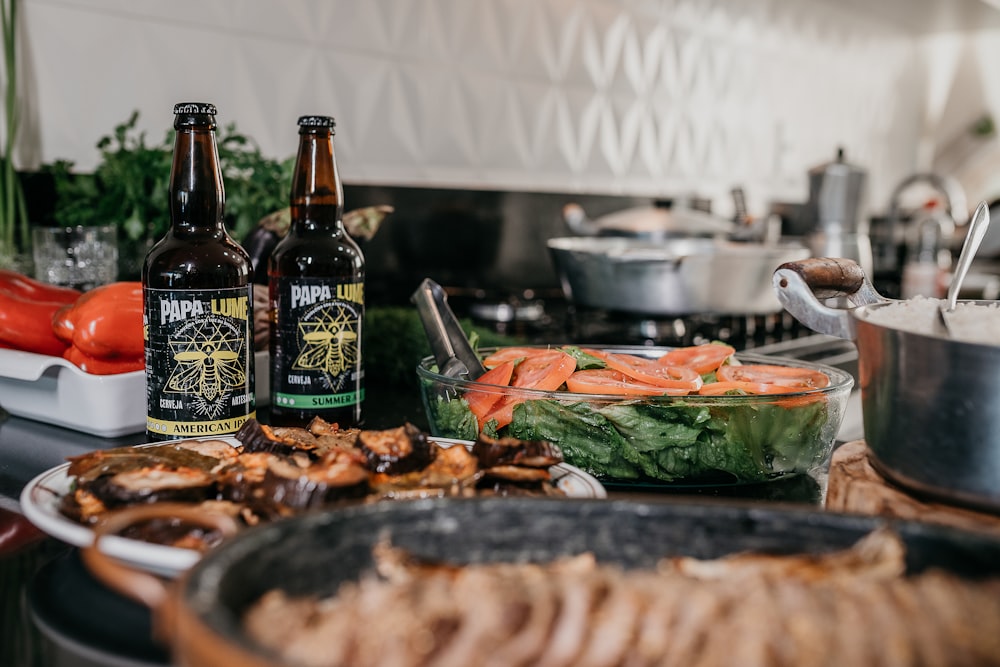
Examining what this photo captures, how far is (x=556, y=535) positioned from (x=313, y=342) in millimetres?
566

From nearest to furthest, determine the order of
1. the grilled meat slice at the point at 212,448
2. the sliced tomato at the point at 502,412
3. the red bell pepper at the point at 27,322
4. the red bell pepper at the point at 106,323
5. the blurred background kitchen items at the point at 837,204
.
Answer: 1. the grilled meat slice at the point at 212,448
2. the sliced tomato at the point at 502,412
3. the red bell pepper at the point at 106,323
4. the red bell pepper at the point at 27,322
5. the blurred background kitchen items at the point at 837,204

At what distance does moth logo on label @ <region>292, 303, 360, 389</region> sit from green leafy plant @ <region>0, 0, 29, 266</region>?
828mm

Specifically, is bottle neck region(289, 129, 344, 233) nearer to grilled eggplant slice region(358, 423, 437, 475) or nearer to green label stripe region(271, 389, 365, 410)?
green label stripe region(271, 389, 365, 410)

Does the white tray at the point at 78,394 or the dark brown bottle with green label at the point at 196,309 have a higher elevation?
the dark brown bottle with green label at the point at 196,309

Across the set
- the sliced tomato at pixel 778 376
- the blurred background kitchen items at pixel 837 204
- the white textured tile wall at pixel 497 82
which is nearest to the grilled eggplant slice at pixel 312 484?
the sliced tomato at pixel 778 376

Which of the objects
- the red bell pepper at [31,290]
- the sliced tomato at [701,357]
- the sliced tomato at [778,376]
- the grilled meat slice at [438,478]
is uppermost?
the red bell pepper at [31,290]

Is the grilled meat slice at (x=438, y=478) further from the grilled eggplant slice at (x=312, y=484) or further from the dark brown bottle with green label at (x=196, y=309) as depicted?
the dark brown bottle with green label at (x=196, y=309)

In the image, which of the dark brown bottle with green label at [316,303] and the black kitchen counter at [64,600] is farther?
the dark brown bottle with green label at [316,303]

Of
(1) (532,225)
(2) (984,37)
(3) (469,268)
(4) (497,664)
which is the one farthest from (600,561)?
(2) (984,37)

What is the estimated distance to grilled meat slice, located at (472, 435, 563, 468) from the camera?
2.45 feet

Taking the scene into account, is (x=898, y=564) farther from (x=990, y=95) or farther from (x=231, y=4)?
(x=990, y=95)

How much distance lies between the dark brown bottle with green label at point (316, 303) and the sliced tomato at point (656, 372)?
11.9 inches

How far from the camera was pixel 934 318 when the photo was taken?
0.77m

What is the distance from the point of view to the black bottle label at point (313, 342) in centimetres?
102
